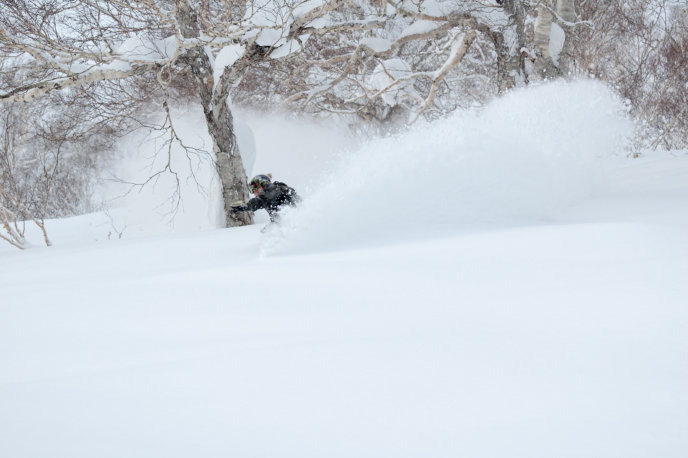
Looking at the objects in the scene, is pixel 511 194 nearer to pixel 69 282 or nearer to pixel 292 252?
pixel 292 252

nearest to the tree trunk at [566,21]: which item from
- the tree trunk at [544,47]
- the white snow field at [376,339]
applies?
the tree trunk at [544,47]

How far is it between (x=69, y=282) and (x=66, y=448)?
2696mm

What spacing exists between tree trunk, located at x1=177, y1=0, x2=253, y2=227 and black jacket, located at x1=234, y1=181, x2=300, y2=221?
7.00ft

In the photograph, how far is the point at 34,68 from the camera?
7.56m

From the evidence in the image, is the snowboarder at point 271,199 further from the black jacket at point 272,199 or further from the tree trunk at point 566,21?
the tree trunk at point 566,21

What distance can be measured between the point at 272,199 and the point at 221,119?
9.89 feet

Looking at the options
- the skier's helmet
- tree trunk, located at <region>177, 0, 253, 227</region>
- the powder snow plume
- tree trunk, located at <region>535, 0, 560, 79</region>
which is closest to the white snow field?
the powder snow plume

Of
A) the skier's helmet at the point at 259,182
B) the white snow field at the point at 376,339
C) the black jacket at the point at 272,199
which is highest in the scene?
the skier's helmet at the point at 259,182

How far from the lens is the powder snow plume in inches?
174

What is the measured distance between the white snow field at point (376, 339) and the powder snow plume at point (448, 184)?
0.09 ft

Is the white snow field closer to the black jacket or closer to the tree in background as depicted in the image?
the black jacket

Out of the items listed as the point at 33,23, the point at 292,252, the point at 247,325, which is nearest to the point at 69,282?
the point at 292,252

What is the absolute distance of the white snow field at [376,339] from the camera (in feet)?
4.19

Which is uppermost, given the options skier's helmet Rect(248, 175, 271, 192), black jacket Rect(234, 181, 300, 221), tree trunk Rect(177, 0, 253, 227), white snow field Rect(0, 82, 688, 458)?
tree trunk Rect(177, 0, 253, 227)
